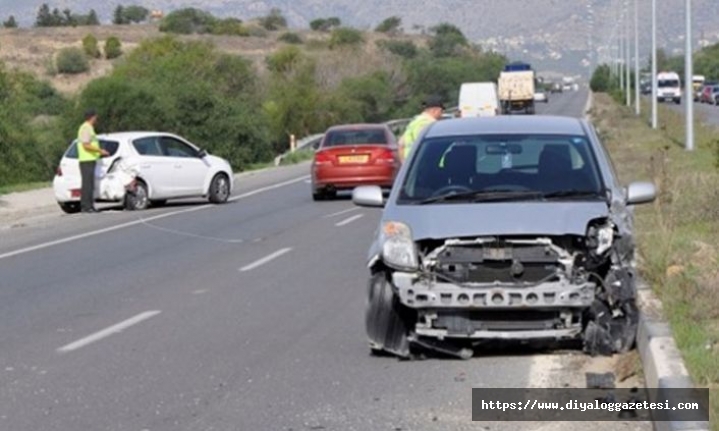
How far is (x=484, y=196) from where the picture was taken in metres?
11.0

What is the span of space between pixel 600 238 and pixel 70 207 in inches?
784

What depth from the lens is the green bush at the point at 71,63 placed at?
114 metres

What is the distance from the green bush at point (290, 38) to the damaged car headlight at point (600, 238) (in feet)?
466

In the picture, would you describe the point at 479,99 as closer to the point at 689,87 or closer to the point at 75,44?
the point at 689,87

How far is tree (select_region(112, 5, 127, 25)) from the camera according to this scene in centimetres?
17188

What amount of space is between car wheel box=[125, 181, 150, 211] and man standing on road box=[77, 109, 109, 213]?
0.72 meters

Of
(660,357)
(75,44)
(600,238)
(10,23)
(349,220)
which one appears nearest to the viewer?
(660,357)

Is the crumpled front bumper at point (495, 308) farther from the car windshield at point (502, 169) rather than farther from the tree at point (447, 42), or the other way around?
the tree at point (447, 42)

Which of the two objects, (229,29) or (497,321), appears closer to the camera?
(497,321)

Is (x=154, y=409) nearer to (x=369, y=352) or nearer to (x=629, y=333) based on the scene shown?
(x=369, y=352)

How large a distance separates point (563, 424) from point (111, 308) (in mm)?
6521

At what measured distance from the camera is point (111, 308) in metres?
14.1

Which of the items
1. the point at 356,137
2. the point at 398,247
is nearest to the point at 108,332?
the point at 398,247

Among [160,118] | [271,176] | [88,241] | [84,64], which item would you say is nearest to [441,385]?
[88,241]
